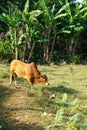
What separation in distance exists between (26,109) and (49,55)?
36.3 feet

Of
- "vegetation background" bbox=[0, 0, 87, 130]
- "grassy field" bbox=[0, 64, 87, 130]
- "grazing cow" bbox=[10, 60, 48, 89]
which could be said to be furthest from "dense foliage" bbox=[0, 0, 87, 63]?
"grazing cow" bbox=[10, 60, 48, 89]

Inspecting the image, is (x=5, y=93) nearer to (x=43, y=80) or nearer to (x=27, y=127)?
(x=43, y=80)

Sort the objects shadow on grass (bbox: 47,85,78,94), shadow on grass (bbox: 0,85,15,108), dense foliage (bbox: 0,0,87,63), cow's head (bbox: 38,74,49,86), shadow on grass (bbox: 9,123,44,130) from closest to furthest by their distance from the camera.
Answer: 1. shadow on grass (bbox: 9,123,44,130)
2. shadow on grass (bbox: 0,85,15,108)
3. cow's head (bbox: 38,74,49,86)
4. shadow on grass (bbox: 47,85,78,94)
5. dense foliage (bbox: 0,0,87,63)

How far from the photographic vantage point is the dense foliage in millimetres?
16891

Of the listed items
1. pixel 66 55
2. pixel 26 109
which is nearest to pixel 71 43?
pixel 66 55

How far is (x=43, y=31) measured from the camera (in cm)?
1811

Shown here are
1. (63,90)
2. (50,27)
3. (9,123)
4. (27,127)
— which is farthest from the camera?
(50,27)

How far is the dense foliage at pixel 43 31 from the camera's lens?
55.4 ft

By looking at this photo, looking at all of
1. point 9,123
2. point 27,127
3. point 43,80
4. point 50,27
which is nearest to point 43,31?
point 50,27

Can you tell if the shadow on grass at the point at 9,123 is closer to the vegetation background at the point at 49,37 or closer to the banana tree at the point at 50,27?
the vegetation background at the point at 49,37

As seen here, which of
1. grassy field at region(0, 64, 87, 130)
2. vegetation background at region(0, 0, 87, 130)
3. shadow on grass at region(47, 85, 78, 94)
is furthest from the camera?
vegetation background at region(0, 0, 87, 130)

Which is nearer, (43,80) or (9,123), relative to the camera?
(9,123)

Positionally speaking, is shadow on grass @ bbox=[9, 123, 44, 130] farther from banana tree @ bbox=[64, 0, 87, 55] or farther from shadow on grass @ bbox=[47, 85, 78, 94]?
banana tree @ bbox=[64, 0, 87, 55]

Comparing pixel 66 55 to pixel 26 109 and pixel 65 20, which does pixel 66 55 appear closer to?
pixel 65 20
